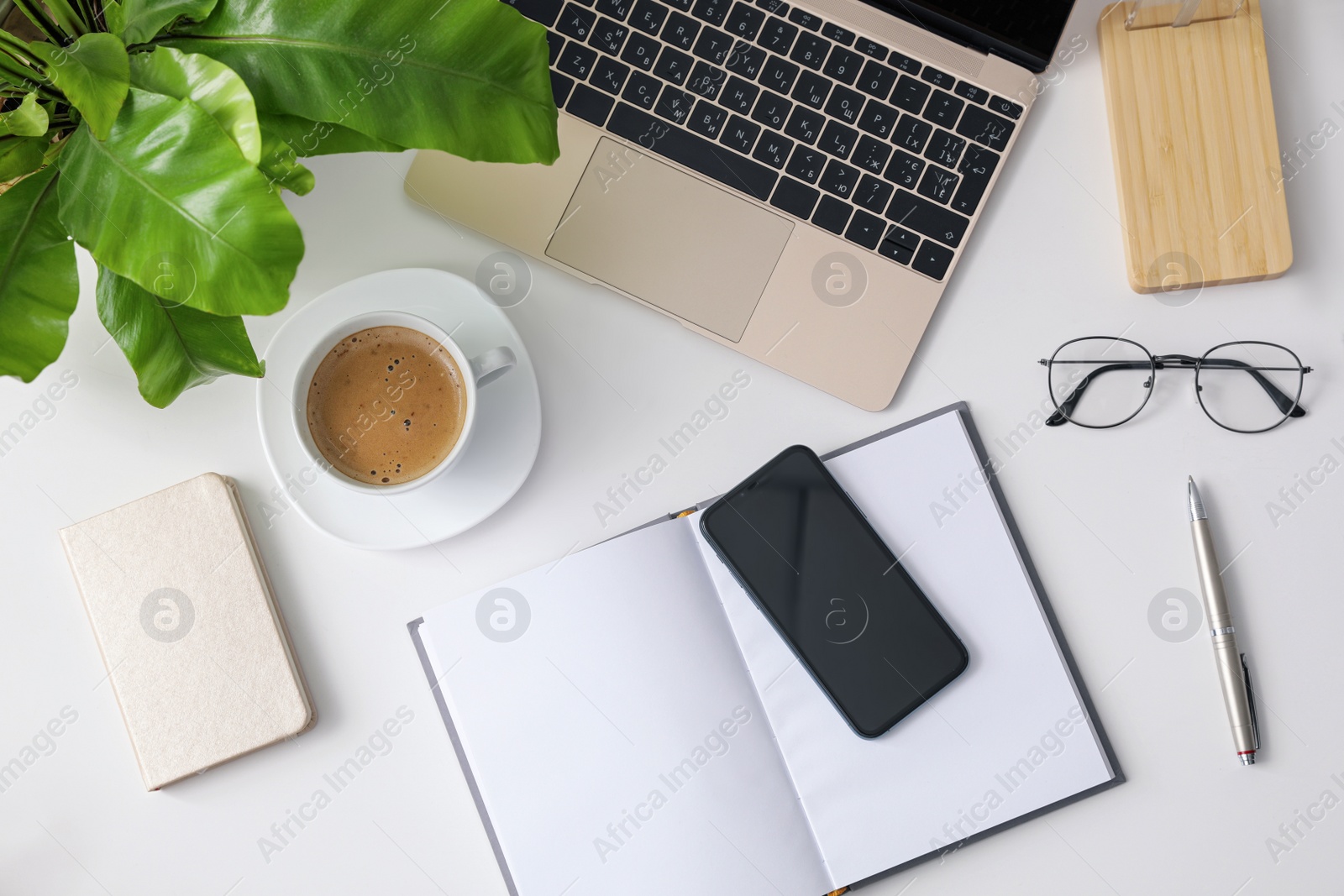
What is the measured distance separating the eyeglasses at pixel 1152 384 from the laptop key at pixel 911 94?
0.28 meters

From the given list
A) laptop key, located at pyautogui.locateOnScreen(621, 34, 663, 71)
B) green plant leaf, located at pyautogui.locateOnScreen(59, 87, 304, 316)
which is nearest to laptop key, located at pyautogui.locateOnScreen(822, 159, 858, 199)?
laptop key, located at pyautogui.locateOnScreen(621, 34, 663, 71)

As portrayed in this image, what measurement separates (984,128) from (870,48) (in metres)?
0.14

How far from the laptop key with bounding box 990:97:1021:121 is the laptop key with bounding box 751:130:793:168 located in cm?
21

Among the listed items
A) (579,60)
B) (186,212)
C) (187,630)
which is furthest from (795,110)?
(187,630)

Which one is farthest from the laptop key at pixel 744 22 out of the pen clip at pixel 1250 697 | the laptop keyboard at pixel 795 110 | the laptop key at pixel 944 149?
the pen clip at pixel 1250 697

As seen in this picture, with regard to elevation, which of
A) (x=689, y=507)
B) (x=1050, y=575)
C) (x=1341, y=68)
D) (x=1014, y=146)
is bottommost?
(x=689, y=507)

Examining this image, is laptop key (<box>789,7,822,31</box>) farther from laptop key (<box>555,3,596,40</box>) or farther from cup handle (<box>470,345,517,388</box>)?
cup handle (<box>470,345,517,388</box>)

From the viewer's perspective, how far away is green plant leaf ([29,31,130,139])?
59 centimetres

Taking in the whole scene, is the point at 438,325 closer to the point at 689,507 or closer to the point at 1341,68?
the point at 689,507

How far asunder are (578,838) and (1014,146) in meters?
0.81

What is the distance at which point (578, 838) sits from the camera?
87 cm

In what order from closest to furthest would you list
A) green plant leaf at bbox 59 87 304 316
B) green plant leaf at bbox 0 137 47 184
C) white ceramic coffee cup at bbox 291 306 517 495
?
green plant leaf at bbox 59 87 304 316
green plant leaf at bbox 0 137 47 184
white ceramic coffee cup at bbox 291 306 517 495

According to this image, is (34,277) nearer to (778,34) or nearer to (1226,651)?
(778,34)

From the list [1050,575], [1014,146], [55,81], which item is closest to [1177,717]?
[1050,575]
